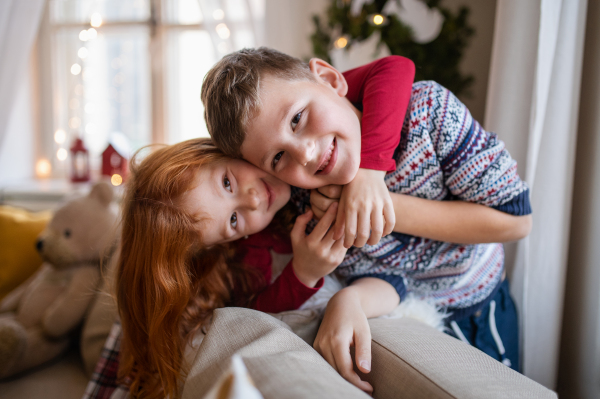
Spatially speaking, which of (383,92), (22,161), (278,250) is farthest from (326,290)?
(22,161)

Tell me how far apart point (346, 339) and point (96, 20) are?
2.87m

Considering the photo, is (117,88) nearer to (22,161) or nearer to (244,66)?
(22,161)

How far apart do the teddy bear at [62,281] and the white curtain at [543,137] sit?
1247 mm

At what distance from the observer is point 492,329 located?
1.04 meters

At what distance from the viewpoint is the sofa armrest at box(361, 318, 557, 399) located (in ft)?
1.84

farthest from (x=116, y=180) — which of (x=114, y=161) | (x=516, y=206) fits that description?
(x=516, y=206)

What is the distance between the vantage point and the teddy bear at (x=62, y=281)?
4.08 feet

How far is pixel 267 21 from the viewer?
200 cm

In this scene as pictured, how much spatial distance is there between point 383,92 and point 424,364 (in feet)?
1.78

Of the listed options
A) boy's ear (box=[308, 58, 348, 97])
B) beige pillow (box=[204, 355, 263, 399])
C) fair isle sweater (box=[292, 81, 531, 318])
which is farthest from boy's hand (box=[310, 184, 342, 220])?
beige pillow (box=[204, 355, 263, 399])

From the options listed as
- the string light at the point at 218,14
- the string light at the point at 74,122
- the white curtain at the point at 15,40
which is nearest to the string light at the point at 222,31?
the string light at the point at 218,14

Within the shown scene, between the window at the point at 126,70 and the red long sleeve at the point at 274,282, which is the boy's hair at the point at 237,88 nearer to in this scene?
the red long sleeve at the point at 274,282

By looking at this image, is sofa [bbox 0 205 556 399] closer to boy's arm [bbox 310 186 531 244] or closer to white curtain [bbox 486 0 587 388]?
boy's arm [bbox 310 186 531 244]

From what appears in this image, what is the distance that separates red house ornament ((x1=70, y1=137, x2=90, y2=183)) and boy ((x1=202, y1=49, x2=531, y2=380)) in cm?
199
